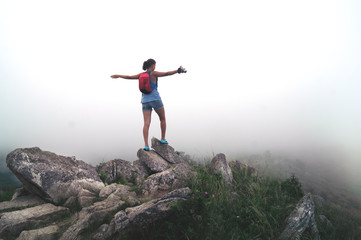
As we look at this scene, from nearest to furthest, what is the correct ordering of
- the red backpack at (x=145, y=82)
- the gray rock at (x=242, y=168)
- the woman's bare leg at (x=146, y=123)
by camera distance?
the red backpack at (x=145, y=82), the woman's bare leg at (x=146, y=123), the gray rock at (x=242, y=168)

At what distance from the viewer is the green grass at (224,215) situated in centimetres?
419

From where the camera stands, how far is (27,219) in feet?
16.0

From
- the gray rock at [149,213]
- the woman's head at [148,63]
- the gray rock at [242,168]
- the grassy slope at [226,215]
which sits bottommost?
the gray rock at [242,168]

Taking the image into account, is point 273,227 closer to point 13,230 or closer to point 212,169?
point 212,169

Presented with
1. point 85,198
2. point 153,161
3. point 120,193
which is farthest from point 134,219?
point 153,161

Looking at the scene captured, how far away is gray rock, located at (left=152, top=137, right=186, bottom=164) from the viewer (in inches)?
349

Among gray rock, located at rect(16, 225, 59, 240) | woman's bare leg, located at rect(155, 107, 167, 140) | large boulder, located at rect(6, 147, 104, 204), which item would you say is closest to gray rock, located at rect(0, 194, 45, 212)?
large boulder, located at rect(6, 147, 104, 204)

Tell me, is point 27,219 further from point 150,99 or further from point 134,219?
point 150,99

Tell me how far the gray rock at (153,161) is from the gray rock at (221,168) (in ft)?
5.97

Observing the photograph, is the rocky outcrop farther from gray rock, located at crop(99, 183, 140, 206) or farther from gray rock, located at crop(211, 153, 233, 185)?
gray rock, located at crop(211, 153, 233, 185)

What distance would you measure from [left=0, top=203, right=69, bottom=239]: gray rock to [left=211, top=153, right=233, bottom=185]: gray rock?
4.86 meters

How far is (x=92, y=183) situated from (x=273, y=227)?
5.30 meters

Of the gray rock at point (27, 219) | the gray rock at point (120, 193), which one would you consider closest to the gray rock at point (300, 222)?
the gray rock at point (120, 193)

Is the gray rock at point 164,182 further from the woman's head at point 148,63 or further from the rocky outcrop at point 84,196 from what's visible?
the woman's head at point 148,63
